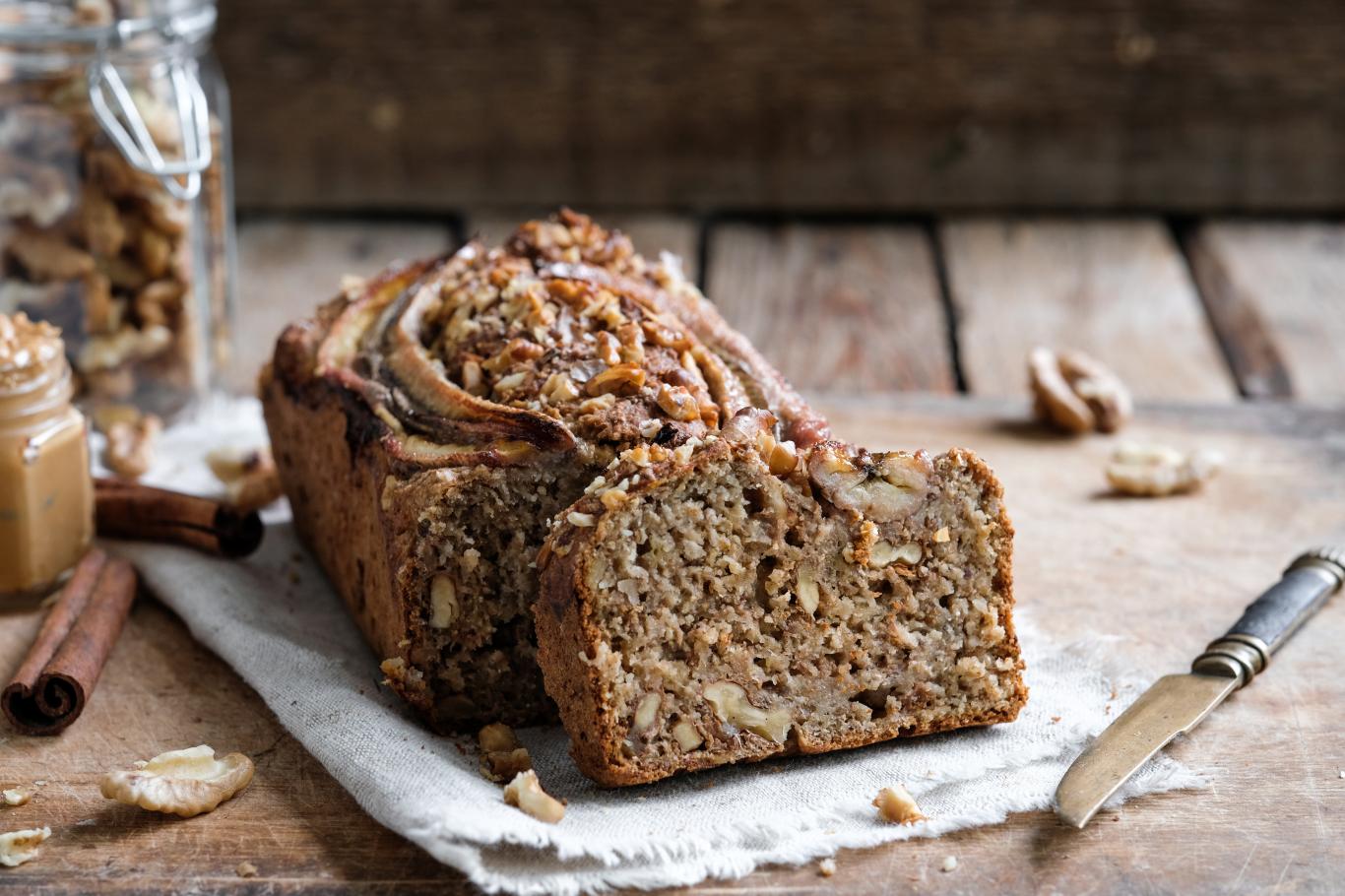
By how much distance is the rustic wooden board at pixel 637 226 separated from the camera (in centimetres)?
594

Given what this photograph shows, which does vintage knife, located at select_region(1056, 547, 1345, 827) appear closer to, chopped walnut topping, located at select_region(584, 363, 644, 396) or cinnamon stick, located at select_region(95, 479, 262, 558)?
chopped walnut topping, located at select_region(584, 363, 644, 396)

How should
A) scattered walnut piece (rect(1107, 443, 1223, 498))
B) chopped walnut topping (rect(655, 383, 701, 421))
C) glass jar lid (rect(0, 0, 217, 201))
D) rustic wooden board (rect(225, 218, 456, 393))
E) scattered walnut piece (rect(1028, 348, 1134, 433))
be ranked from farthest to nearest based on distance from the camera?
rustic wooden board (rect(225, 218, 456, 393))
scattered walnut piece (rect(1028, 348, 1134, 433))
scattered walnut piece (rect(1107, 443, 1223, 498))
glass jar lid (rect(0, 0, 217, 201))
chopped walnut topping (rect(655, 383, 701, 421))

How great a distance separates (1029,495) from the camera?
400cm

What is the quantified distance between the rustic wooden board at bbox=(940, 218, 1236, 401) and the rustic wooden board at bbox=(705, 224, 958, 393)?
11 cm

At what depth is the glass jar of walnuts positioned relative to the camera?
12.7ft

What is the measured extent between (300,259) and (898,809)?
3.85 meters

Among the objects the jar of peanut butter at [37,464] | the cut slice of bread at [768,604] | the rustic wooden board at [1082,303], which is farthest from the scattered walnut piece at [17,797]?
the rustic wooden board at [1082,303]

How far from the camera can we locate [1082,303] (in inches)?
220

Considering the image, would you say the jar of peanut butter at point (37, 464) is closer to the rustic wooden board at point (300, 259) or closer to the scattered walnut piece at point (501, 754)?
the scattered walnut piece at point (501, 754)

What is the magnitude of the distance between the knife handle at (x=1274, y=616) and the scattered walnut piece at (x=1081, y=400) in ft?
2.96

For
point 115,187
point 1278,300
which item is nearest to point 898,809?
point 115,187

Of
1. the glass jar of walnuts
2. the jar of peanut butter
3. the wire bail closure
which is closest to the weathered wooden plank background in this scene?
the glass jar of walnuts

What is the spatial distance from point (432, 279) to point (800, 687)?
4.03 feet

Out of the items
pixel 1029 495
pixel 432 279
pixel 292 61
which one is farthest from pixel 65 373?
pixel 292 61
